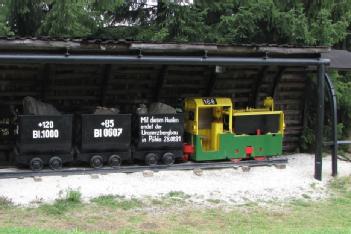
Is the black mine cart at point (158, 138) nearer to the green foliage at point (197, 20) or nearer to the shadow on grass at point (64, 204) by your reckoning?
the shadow on grass at point (64, 204)

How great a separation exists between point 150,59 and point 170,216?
9.98 ft

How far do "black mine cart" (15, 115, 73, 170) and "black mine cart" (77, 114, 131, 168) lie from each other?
29 cm

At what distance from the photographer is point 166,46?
10.3m

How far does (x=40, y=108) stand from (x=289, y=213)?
16.9 ft

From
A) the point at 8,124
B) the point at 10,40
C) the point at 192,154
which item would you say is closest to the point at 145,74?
the point at 192,154

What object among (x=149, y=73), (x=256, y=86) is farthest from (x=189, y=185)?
(x=256, y=86)

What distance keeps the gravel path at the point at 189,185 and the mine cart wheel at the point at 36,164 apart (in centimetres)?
40

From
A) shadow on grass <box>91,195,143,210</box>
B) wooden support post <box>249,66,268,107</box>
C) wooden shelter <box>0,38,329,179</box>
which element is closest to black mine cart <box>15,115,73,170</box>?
wooden shelter <box>0,38,329,179</box>

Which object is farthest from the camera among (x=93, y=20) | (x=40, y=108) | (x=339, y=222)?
(x=93, y=20)

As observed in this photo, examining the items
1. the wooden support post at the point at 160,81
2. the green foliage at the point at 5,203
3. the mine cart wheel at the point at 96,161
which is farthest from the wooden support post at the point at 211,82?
the green foliage at the point at 5,203

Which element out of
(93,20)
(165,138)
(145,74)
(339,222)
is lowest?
(339,222)

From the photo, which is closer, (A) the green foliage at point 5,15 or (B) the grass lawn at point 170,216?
(B) the grass lawn at point 170,216

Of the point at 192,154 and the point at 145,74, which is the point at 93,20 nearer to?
the point at 145,74

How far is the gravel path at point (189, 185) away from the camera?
9648mm
